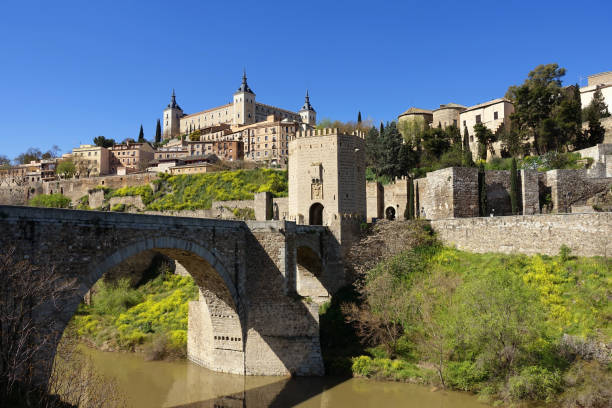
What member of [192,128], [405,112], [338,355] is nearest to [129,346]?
[338,355]

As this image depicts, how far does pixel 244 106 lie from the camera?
94688mm

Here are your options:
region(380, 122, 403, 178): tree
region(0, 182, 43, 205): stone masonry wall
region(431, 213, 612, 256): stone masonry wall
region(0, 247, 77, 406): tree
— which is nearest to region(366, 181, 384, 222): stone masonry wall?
region(380, 122, 403, 178): tree

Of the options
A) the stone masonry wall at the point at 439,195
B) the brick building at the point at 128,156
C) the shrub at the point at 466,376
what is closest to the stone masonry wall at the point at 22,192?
the brick building at the point at 128,156

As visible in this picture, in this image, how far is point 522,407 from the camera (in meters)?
14.3

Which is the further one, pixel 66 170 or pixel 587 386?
pixel 66 170

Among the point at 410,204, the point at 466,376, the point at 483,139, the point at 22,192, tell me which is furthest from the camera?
the point at 22,192

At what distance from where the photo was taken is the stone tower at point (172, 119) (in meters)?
112

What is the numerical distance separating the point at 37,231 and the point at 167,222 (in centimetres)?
432

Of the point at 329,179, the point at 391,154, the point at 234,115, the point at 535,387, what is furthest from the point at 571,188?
the point at 234,115

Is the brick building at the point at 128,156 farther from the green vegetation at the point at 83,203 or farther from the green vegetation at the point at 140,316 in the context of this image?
the green vegetation at the point at 140,316

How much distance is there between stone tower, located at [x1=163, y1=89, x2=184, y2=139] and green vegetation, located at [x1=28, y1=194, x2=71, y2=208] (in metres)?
51.5

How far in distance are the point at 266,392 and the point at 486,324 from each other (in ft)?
27.8

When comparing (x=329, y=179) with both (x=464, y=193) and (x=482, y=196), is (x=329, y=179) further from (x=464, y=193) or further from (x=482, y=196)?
(x=482, y=196)

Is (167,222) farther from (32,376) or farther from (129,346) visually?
(129,346)
